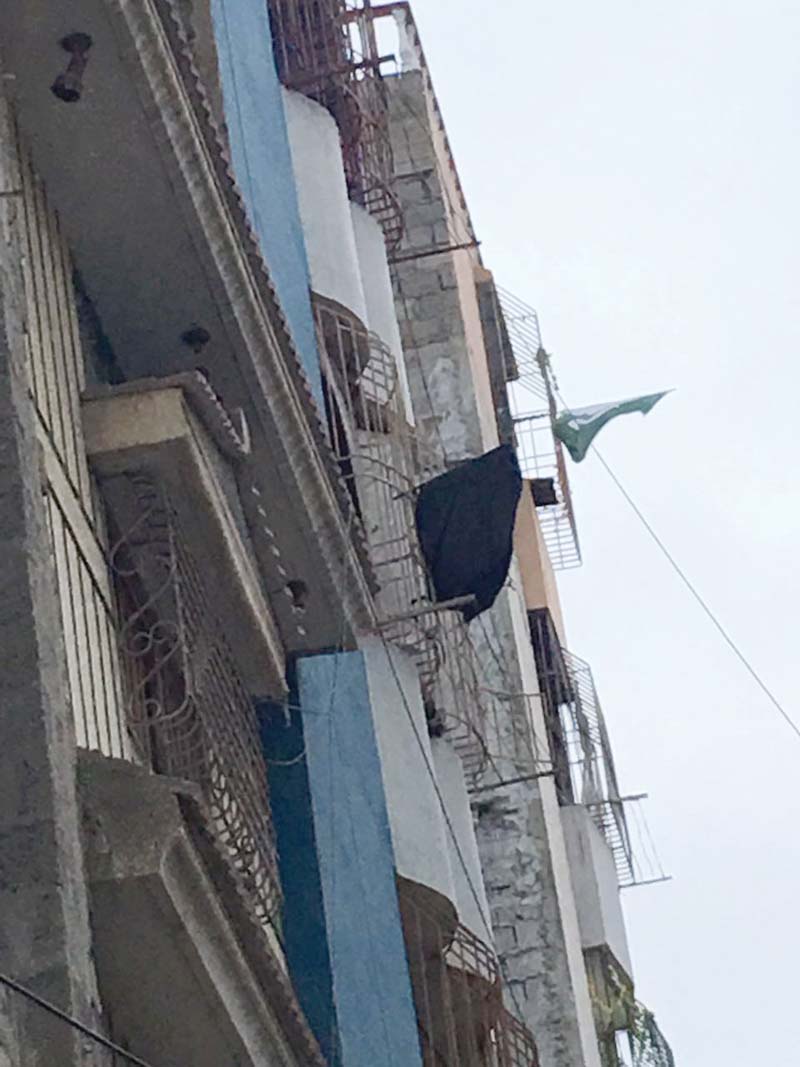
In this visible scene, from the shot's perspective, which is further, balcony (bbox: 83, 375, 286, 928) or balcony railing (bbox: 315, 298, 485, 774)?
balcony railing (bbox: 315, 298, 485, 774)

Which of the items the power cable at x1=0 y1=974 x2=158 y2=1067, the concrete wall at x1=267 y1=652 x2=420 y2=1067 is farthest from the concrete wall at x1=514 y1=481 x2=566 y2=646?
the power cable at x1=0 y1=974 x2=158 y2=1067

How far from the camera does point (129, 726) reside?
28.1 ft

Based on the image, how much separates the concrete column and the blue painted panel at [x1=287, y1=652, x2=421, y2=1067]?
5.72 metres

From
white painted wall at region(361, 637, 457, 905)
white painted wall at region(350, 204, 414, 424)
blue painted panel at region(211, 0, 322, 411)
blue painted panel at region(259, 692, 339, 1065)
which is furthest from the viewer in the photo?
white painted wall at region(350, 204, 414, 424)

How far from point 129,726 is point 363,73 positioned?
32.7 ft

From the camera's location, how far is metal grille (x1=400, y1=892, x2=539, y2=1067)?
13258 mm

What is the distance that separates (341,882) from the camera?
12.4 m

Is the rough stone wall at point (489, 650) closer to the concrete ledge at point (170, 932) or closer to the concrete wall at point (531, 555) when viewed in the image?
the concrete wall at point (531, 555)

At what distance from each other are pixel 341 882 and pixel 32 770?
626 cm

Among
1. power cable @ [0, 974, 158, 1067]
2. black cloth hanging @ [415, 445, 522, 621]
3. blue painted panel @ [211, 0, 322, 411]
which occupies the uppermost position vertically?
blue painted panel @ [211, 0, 322, 411]

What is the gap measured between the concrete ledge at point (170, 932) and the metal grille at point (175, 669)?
1.82 ft

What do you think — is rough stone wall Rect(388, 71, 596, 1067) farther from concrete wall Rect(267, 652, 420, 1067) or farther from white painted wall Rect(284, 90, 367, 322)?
concrete wall Rect(267, 652, 420, 1067)

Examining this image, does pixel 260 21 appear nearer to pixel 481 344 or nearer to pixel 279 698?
pixel 279 698

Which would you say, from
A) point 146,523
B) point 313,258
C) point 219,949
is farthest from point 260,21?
point 219,949
